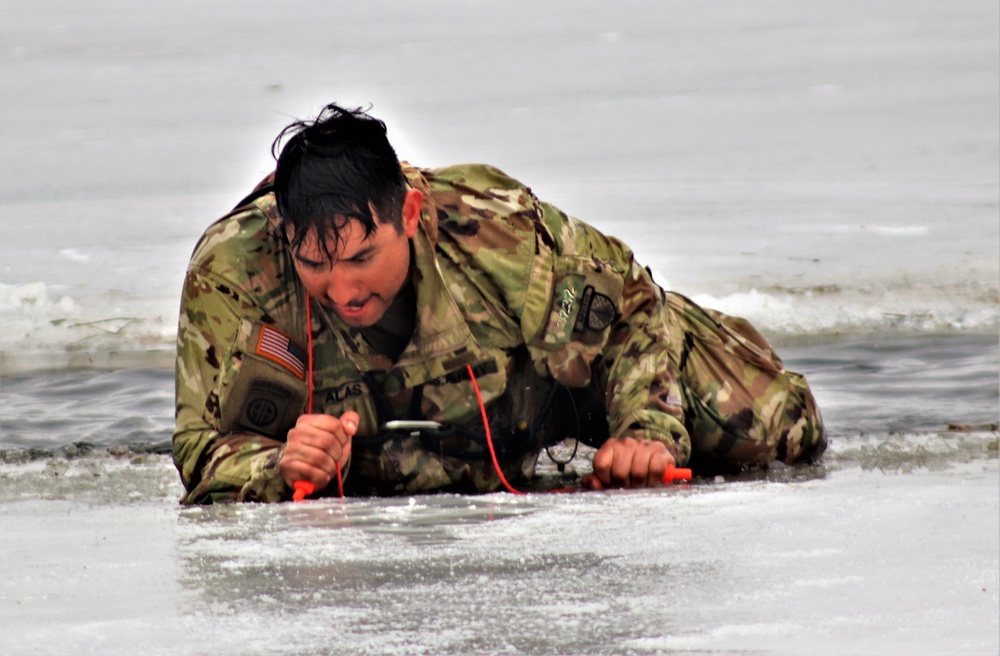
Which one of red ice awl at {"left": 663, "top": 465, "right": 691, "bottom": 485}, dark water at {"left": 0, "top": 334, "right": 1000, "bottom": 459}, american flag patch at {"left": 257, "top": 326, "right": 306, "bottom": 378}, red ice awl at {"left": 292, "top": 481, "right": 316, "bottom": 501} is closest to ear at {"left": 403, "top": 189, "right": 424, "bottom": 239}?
american flag patch at {"left": 257, "top": 326, "right": 306, "bottom": 378}

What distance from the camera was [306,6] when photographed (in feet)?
60.6

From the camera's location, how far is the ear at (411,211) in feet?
12.3

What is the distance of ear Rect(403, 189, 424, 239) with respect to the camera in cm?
376

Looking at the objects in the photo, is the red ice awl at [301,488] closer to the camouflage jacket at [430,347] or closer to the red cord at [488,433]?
the camouflage jacket at [430,347]

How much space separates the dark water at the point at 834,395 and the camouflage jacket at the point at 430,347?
1.30 m

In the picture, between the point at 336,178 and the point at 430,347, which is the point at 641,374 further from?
the point at 336,178

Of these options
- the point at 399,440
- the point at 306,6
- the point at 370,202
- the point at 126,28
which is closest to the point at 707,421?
the point at 399,440

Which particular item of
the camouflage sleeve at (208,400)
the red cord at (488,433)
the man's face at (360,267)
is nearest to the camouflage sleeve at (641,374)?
the red cord at (488,433)

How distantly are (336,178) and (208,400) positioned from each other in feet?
2.34

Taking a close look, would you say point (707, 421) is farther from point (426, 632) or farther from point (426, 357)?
point (426, 632)

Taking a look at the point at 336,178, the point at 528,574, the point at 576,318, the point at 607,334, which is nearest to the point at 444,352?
the point at 576,318

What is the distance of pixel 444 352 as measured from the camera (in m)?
3.95

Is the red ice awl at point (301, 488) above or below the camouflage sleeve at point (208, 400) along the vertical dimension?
below

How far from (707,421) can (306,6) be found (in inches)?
585
